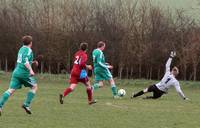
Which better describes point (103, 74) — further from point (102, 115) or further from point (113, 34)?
point (113, 34)

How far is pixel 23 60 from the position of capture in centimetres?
1347

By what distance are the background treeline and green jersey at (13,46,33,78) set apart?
78.7 ft

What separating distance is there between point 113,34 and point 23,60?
2596cm

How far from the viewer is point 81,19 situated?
40.8 meters

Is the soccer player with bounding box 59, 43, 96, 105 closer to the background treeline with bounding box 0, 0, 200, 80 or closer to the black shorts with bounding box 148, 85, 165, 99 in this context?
the black shorts with bounding box 148, 85, 165, 99

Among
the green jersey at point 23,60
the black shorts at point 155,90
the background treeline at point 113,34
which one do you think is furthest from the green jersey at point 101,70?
the background treeline at point 113,34

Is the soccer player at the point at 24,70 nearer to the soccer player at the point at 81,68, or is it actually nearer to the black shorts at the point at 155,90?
the soccer player at the point at 81,68

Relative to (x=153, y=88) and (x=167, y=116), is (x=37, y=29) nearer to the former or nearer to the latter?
(x=153, y=88)

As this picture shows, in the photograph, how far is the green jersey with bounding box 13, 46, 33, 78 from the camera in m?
13.5

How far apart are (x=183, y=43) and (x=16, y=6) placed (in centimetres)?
1365

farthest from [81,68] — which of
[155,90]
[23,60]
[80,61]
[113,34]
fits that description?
[113,34]

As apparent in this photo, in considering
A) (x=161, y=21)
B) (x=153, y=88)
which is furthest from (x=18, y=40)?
(x=153, y=88)

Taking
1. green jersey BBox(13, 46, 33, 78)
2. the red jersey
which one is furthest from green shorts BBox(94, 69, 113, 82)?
green jersey BBox(13, 46, 33, 78)

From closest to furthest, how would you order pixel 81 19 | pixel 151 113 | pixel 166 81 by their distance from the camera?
pixel 151 113
pixel 166 81
pixel 81 19
